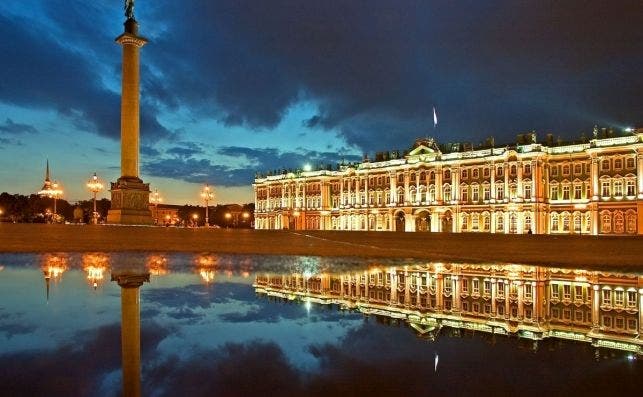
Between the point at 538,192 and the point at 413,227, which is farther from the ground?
the point at 538,192

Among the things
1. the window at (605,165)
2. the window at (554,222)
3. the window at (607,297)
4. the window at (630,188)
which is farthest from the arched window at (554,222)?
the window at (607,297)

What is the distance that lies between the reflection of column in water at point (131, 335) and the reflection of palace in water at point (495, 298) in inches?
98.4

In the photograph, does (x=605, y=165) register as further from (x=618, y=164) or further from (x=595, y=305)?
(x=595, y=305)

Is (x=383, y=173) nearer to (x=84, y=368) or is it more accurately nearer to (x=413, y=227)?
(x=413, y=227)

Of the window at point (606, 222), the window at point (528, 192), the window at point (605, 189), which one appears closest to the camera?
the window at point (606, 222)

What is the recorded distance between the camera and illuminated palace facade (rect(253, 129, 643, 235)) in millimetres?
67875

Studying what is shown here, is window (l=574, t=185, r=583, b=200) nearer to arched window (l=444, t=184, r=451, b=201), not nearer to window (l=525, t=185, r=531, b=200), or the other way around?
window (l=525, t=185, r=531, b=200)

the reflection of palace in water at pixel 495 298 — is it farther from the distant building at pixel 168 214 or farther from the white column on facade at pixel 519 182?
the distant building at pixel 168 214

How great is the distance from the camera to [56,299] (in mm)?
8953

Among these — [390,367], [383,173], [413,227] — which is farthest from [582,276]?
[383,173]

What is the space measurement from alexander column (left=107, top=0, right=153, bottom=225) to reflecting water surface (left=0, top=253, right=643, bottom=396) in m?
30.1

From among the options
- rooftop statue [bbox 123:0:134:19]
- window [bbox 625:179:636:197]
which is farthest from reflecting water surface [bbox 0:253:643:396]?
window [bbox 625:179:636:197]

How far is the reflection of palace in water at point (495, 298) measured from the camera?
24.2 ft

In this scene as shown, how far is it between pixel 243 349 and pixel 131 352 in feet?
3.83
